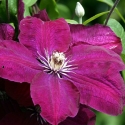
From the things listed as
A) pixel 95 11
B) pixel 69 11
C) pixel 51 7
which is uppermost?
pixel 51 7

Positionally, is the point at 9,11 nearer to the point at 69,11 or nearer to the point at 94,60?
the point at 94,60

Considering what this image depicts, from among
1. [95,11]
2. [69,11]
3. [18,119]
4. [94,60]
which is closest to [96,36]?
[94,60]

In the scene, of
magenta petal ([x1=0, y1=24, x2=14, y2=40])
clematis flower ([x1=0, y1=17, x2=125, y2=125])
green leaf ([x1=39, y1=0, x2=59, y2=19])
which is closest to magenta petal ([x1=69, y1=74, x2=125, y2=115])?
clematis flower ([x1=0, y1=17, x2=125, y2=125])

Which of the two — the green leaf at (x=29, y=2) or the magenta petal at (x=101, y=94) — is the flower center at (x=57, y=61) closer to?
the magenta petal at (x=101, y=94)

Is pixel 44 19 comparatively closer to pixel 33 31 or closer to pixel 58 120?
pixel 33 31

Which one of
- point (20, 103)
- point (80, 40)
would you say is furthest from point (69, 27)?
point (20, 103)

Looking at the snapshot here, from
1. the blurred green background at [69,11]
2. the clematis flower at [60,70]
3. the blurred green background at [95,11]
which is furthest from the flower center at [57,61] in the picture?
the blurred green background at [95,11]

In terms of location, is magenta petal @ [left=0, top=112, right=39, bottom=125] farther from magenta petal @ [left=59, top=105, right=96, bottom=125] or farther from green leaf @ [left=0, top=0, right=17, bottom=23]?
green leaf @ [left=0, top=0, right=17, bottom=23]
